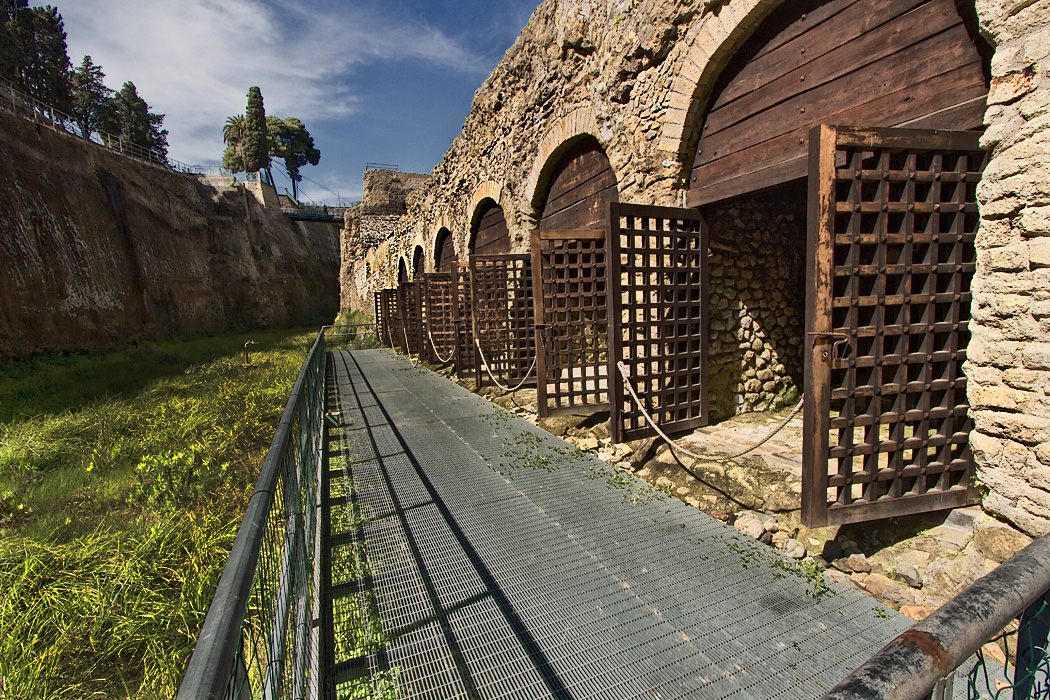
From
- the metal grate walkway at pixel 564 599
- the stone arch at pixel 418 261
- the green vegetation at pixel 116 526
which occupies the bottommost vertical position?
the metal grate walkway at pixel 564 599

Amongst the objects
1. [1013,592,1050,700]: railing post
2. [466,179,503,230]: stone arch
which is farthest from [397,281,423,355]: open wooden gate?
[1013,592,1050,700]: railing post

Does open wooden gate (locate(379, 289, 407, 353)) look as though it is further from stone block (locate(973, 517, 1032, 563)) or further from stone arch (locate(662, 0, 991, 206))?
stone block (locate(973, 517, 1032, 563))

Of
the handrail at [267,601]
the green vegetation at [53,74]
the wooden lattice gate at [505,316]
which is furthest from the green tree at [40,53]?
the handrail at [267,601]

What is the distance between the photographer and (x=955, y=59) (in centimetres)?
289

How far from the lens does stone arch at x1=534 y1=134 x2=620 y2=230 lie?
6.11m

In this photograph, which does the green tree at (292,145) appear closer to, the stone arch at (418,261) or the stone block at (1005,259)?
the stone arch at (418,261)

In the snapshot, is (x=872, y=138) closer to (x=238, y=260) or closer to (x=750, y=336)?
(x=750, y=336)

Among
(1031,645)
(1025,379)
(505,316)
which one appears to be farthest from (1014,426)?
(505,316)

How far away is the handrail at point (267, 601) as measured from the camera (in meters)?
0.78

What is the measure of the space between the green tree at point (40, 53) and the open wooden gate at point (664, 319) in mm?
31829

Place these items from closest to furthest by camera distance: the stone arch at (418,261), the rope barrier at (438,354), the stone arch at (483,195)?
the stone arch at (483,195), the rope barrier at (438,354), the stone arch at (418,261)

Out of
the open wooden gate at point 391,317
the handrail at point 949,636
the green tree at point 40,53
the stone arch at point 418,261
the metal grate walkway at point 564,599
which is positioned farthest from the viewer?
the green tree at point 40,53

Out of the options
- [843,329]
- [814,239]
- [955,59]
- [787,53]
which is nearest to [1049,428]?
[843,329]

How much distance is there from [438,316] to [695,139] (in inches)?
301
